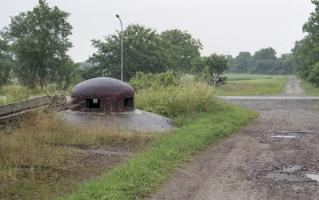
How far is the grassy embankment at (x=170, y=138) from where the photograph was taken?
26.8 feet

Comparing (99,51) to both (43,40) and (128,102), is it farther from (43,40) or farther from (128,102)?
(128,102)

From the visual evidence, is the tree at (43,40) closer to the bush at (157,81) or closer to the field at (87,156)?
the bush at (157,81)

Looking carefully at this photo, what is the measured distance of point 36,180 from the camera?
856 cm

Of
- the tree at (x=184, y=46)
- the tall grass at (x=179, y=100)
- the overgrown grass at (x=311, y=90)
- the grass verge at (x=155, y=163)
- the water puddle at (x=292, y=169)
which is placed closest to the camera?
the grass verge at (x=155, y=163)

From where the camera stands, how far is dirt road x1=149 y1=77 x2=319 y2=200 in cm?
823

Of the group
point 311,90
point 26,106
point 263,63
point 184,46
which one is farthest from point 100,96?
point 263,63

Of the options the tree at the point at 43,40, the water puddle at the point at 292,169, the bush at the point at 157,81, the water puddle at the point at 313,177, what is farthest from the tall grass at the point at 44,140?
the tree at the point at 43,40

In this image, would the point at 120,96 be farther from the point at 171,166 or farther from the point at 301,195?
the point at 301,195

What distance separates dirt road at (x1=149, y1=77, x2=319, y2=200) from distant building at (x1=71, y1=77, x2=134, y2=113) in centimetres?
402

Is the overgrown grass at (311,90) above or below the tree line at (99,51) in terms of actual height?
below

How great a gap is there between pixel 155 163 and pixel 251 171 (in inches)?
73.9

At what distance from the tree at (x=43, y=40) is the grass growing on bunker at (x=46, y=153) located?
119 feet

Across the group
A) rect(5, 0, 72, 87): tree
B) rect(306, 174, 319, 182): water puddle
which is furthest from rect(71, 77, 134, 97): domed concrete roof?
rect(5, 0, 72, 87): tree

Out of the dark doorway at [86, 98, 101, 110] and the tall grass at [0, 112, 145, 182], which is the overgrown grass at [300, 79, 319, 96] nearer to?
the dark doorway at [86, 98, 101, 110]
